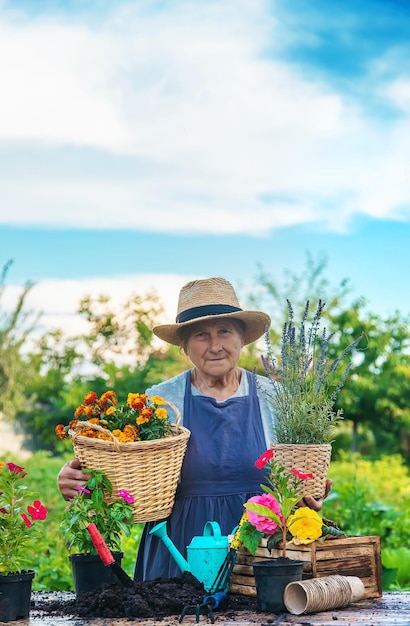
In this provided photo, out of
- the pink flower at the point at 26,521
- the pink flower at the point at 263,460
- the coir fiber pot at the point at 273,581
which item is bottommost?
the coir fiber pot at the point at 273,581

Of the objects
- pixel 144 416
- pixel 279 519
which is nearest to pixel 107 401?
pixel 144 416

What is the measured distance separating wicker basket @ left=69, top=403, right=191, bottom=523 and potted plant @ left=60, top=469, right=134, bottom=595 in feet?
0.13

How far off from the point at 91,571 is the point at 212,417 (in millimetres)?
956

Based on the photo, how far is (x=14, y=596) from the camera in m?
2.44

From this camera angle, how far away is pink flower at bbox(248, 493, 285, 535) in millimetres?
2531

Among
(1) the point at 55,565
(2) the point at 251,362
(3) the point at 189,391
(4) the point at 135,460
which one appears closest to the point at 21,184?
(2) the point at 251,362

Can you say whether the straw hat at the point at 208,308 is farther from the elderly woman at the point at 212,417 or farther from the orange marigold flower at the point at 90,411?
the orange marigold flower at the point at 90,411

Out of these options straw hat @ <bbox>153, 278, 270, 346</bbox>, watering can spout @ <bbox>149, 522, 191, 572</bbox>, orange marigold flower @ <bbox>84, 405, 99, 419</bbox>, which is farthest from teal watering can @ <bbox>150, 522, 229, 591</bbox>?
straw hat @ <bbox>153, 278, 270, 346</bbox>

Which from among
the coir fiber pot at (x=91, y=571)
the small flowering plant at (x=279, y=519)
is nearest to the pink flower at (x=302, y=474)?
the small flowering plant at (x=279, y=519)

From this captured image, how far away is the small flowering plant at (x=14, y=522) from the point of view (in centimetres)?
247

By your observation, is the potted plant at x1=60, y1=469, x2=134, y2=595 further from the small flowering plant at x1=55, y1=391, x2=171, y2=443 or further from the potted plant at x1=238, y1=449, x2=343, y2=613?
the potted plant at x1=238, y1=449, x2=343, y2=613

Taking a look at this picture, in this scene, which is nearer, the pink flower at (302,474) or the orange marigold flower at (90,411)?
the pink flower at (302,474)

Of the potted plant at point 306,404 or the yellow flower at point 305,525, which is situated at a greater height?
the potted plant at point 306,404

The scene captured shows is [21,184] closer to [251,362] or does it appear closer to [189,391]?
[251,362]
